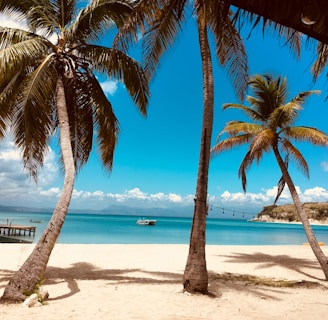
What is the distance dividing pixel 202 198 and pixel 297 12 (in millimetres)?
6139

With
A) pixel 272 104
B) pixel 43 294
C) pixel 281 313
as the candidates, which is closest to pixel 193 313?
pixel 281 313

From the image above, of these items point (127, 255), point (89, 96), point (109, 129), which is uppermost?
point (89, 96)

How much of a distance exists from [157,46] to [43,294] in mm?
6362

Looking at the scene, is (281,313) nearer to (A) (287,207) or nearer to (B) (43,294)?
(B) (43,294)

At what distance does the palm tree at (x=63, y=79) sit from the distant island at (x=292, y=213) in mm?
105995

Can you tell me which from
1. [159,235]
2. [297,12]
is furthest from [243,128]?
[159,235]

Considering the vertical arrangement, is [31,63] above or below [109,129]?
above

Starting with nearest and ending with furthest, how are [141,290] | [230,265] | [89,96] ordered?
1. [141,290]
2. [89,96]
3. [230,265]

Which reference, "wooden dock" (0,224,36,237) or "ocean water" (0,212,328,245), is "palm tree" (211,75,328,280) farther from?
"wooden dock" (0,224,36,237)

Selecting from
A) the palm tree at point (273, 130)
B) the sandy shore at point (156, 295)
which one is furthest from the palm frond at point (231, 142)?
the sandy shore at point (156, 295)

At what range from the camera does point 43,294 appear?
23.9ft

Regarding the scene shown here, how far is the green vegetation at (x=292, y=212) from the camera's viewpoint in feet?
424

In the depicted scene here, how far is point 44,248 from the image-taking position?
7633mm

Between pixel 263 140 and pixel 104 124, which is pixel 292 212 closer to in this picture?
pixel 263 140
